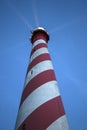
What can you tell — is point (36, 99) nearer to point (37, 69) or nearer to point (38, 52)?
point (37, 69)

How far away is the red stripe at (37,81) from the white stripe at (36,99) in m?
0.08

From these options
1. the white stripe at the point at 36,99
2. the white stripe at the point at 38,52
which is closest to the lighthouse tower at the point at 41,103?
the white stripe at the point at 36,99

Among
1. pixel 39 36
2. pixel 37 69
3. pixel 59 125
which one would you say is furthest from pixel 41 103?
pixel 39 36

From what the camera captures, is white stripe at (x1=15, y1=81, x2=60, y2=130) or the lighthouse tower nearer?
the lighthouse tower

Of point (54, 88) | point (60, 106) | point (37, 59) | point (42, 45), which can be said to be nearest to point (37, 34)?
point (42, 45)

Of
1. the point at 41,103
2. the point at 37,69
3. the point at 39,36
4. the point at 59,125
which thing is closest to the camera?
the point at 59,125

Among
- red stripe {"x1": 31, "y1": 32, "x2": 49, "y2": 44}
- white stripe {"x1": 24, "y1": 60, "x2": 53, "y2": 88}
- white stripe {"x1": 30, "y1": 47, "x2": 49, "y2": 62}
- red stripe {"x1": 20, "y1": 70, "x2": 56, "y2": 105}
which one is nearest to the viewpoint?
red stripe {"x1": 20, "y1": 70, "x2": 56, "y2": 105}

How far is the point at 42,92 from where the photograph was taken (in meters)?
2.76

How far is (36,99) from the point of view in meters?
2.66

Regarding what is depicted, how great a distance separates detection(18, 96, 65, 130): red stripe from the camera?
2.31m

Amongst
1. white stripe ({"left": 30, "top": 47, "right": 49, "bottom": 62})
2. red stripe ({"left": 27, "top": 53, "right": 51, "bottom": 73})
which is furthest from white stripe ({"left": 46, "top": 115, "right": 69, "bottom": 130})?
white stripe ({"left": 30, "top": 47, "right": 49, "bottom": 62})

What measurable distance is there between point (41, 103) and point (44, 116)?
0.25 metres

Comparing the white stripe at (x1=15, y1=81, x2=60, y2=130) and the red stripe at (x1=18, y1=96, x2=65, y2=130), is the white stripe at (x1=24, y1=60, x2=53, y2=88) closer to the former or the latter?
the white stripe at (x1=15, y1=81, x2=60, y2=130)

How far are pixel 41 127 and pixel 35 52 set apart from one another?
A: 204cm
